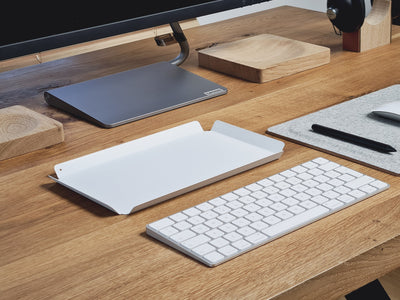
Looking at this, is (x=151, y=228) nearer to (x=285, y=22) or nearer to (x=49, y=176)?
(x=49, y=176)

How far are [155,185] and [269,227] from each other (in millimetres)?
179

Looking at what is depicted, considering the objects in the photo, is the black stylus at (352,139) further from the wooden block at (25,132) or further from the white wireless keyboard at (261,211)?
the wooden block at (25,132)

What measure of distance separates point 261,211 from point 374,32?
0.75 meters

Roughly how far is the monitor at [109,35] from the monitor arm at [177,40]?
0.04m

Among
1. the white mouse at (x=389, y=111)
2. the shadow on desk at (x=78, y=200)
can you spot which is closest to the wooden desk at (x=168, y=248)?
the shadow on desk at (x=78, y=200)

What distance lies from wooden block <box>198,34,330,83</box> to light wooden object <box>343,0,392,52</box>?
0.10 m

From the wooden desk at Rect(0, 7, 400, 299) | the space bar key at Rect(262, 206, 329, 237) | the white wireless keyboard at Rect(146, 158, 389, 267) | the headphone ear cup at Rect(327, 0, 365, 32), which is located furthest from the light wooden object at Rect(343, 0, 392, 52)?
the space bar key at Rect(262, 206, 329, 237)

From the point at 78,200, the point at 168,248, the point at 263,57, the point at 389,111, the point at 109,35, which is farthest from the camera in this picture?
the point at 263,57

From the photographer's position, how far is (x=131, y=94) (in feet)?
3.51

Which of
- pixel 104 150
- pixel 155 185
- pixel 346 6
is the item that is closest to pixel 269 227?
pixel 155 185

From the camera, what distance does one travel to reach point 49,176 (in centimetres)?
82

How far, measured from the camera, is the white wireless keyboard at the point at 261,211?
625mm

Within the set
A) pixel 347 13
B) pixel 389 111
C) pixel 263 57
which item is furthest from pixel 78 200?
pixel 347 13

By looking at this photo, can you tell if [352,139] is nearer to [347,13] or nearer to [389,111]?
[389,111]
